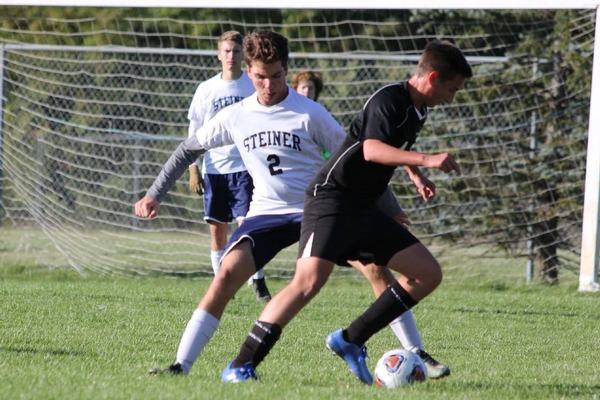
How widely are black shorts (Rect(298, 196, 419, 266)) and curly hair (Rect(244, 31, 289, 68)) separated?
0.71m

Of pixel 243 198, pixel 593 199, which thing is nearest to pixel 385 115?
pixel 243 198

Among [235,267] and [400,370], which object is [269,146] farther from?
[400,370]

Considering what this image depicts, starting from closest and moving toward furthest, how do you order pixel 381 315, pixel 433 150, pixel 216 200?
pixel 381 315 → pixel 216 200 → pixel 433 150

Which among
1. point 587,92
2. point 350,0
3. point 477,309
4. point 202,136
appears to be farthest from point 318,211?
point 587,92

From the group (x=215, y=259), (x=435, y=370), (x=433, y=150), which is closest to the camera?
(x=435, y=370)

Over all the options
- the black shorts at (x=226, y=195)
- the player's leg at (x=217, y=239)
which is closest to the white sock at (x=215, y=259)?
the player's leg at (x=217, y=239)

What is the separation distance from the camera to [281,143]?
4.31 metres

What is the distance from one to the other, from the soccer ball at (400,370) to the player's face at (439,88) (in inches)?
47.2

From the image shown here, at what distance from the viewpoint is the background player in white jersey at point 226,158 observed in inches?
297

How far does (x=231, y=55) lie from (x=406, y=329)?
384 centimetres

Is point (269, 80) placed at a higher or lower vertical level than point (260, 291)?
higher

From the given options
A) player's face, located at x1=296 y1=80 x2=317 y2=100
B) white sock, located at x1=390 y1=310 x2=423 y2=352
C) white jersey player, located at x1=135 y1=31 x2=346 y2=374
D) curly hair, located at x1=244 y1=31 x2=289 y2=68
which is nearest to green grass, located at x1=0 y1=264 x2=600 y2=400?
white sock, located at x1=390 y1=310 x2=423 y2=352

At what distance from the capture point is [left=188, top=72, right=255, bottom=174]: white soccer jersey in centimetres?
756

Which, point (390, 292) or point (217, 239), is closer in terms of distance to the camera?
point (390, 292)
